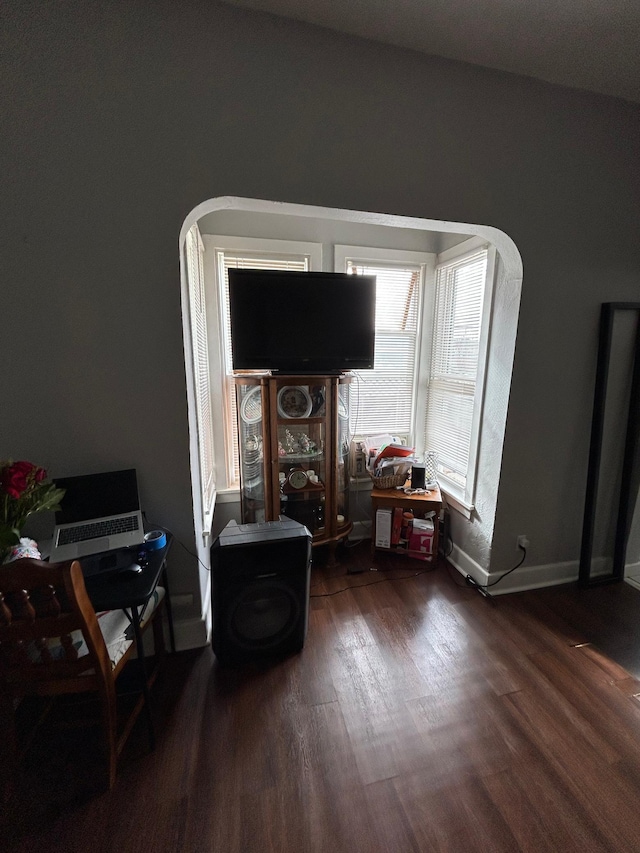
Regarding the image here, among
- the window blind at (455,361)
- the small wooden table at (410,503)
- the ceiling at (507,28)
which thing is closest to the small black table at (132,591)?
the small wooden table at (410,503)

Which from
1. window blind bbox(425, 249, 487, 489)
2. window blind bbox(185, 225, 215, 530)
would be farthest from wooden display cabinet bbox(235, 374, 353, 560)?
window blind bbox(425, 249, 487, 489)

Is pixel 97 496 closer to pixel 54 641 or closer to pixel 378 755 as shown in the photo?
pixel 54 641

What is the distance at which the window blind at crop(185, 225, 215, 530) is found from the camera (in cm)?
194

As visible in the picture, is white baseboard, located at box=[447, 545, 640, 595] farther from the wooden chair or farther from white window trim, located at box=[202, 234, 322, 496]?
the wooden chair

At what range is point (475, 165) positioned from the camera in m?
1.63

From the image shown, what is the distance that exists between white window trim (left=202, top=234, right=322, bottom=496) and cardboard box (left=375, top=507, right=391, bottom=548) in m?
1.06

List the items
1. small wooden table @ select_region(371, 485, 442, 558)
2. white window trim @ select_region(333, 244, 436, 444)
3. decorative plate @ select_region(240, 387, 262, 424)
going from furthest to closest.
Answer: white window trim @ select_region(333, 244, 436, 444) < small wooden table @ select_region(371, 485, 442, 558) < decorative plate @ select_region(240, 387, 262, 424)

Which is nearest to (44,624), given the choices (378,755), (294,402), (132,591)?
(132,591)

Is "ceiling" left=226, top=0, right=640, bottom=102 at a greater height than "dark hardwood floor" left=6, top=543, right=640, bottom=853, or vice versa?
"ceiling" left=226, top=0, right=640, bottom=102

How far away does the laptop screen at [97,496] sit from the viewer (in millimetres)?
1388

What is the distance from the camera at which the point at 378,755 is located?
1271 millimetres

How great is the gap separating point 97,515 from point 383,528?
1.80 m

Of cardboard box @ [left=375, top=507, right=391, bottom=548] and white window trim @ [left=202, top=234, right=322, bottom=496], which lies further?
cardboard box @ [left=375, top=507, right=391, bottom=548]

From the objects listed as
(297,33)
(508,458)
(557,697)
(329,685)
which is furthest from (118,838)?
(297,33)
